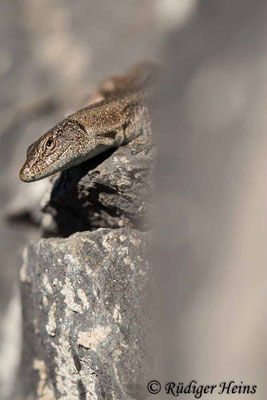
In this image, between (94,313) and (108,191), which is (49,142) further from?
(94,313)

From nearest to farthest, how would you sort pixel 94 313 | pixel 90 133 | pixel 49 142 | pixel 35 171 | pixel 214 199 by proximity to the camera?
1. pixel 214 199
2. pixel 94 313
3. pixel 35 171
4. pixel 49 142
5. pixel 90 133

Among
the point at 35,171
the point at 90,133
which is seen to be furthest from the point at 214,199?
the point at 90,133

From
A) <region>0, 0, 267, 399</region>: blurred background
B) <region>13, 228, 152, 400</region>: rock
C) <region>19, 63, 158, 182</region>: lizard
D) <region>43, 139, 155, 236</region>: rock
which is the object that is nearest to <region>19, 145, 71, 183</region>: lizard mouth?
<region>19, 63, 158, 182</region>: lizard

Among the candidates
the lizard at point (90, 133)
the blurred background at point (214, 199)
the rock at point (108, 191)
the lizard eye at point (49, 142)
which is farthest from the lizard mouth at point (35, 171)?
the blurred background at point (214, 199)

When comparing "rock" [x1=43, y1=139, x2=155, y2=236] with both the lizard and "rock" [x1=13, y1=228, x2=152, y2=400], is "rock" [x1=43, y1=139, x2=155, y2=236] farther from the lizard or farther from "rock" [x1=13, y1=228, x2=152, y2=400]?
"rock" [x1=13, y1=228, x2=152, y2=400]

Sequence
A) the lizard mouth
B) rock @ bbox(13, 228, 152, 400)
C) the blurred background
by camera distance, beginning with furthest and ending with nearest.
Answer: the lizard mouth
rock @ bbox(13, 228, 152, 400)
the blurred background

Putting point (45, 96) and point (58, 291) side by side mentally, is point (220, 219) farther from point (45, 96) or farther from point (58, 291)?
point (45, 96)

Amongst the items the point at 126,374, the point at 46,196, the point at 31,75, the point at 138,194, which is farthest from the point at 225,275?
the point at 31,75
